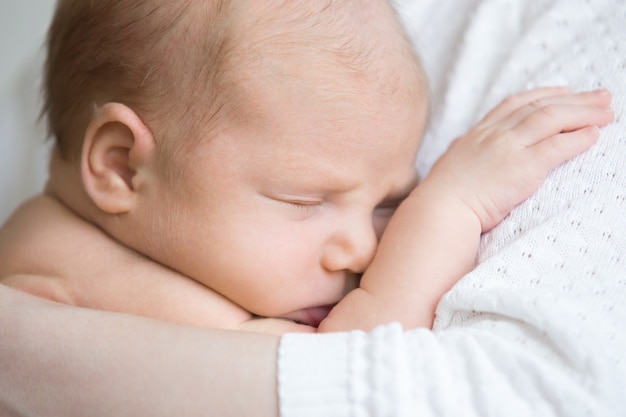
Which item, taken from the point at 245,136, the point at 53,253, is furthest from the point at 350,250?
the point at 53,253

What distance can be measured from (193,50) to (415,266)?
1.39 feet

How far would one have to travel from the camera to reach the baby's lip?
1115mm

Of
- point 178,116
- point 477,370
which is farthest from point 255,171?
point 477,370

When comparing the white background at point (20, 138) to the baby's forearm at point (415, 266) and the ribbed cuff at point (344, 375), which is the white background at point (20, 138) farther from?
the ribbed cuff at point (344, 375)

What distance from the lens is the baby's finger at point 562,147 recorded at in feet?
3.57

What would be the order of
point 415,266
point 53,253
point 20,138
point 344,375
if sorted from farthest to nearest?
1. point 20,138
2. point 53,253
3. point 415,266
4. point 344,375

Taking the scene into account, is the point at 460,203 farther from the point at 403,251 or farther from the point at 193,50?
the point at 193,50

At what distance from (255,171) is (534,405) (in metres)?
0.47

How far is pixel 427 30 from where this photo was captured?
5.01 ft

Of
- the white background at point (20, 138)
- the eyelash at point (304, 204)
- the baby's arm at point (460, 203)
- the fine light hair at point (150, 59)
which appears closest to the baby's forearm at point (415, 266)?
the baby's arm at point (460, 203)

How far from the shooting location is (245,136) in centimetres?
104

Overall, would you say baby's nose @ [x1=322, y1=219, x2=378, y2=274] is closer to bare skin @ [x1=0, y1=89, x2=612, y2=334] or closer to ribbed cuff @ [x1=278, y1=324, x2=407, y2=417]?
bare skin @ [x1=0, y1=89, x2=612, y2=334]

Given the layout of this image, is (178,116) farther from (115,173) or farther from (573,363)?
(573,363)

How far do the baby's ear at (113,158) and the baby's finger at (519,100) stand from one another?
542 mm
